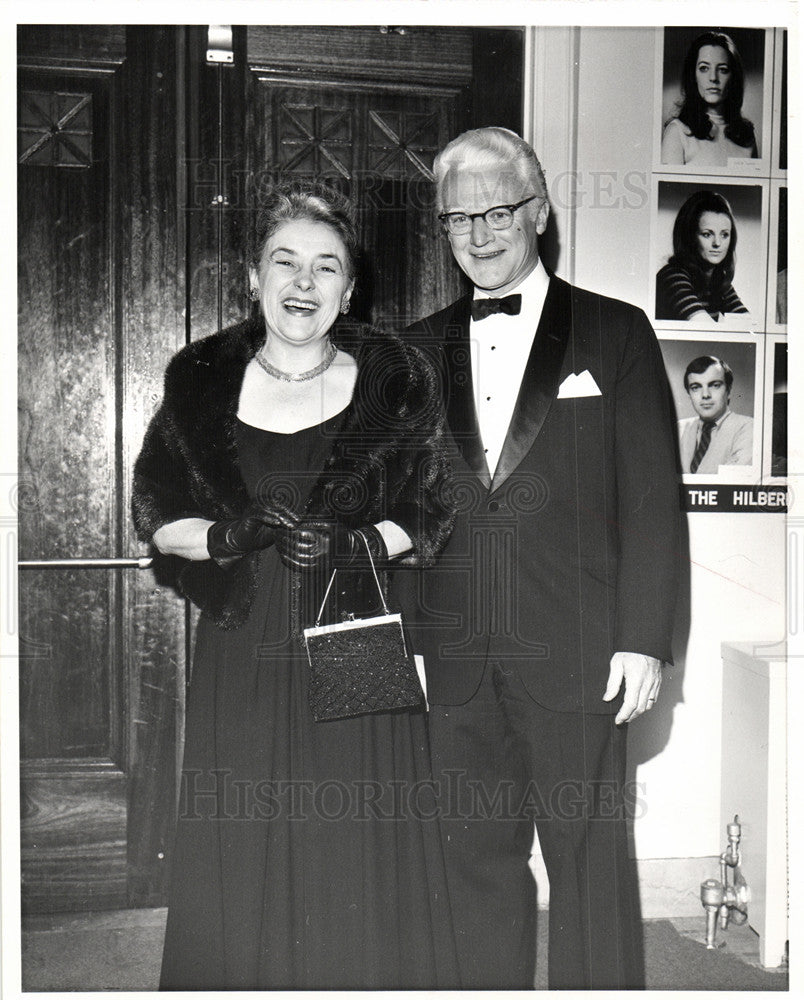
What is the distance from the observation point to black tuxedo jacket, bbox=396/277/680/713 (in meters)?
2.00

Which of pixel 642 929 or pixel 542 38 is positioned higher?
pixel 542 38

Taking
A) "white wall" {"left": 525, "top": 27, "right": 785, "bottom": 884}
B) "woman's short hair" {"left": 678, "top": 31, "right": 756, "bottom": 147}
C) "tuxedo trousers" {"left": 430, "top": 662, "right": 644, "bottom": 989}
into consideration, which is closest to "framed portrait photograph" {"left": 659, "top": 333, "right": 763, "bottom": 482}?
"white wall" {"left": 525, "top": 27, "right": 785, "bottom": 884}

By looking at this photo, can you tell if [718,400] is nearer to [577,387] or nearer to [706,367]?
[706,367]

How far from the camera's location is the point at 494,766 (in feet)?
6.73

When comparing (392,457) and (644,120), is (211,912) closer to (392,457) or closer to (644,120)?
(392,457)

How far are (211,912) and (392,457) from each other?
1069mm

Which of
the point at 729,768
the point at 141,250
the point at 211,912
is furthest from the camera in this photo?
the point at 729,768

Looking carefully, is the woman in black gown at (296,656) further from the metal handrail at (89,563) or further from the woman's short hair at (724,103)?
the woman's short hair at (724,103)

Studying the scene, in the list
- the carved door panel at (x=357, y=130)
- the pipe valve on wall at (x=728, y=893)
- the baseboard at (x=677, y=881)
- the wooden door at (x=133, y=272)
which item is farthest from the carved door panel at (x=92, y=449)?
the pipe valve on wall at (x=728, y=893)

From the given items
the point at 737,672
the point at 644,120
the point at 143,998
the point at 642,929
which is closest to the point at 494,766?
the point at 642,929

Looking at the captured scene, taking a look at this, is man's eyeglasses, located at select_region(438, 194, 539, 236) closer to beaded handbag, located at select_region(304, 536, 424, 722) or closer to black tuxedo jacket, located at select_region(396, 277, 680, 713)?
black tuxedo jacket, located at select_region(396, 277, 680, 713)

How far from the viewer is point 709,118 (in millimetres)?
2176

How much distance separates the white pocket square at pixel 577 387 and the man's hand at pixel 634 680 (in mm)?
572

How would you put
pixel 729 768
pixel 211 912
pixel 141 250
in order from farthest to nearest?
1. pixel 729 768
2. pixel 141 250
3. pixel 211 912
